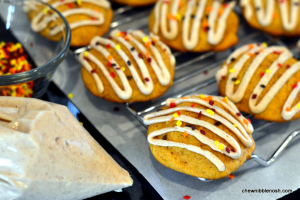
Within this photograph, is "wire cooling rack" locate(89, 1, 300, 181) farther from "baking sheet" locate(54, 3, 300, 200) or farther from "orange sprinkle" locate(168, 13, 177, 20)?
"orange sprinkle" locate(168, 13, 177, 20)

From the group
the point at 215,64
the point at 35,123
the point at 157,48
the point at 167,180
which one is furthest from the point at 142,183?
the point at 215,64

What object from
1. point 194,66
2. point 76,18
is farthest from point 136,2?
point 194,66

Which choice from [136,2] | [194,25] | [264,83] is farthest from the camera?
[136,2]

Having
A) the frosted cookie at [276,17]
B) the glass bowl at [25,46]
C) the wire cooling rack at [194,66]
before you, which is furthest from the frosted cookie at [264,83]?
the glass bowl at [25,46]

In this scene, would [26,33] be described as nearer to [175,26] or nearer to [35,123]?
[175,26]

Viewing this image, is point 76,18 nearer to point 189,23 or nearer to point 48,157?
point 189,23

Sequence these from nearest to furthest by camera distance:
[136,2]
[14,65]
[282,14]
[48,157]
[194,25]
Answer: [48,157] → [14,65] → [194,25] → [282,14] → [136,2]
